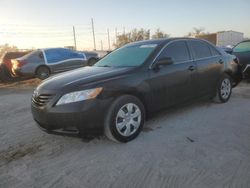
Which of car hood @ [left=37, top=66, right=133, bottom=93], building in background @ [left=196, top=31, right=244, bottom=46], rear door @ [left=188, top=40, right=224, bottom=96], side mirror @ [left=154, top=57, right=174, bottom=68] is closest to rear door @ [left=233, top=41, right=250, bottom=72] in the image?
rear door @ [left=188, top=40, right=224, bottom=96]

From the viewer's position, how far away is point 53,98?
401 centimetres

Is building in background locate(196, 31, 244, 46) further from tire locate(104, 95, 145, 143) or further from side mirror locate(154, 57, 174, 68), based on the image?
tire locate(104, 95, 145, 143)

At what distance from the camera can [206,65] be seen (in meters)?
5.89

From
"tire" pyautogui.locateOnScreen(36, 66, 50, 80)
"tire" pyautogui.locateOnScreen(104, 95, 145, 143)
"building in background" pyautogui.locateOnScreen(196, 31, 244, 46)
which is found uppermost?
"tire" pyautogui.locateOnScreen(104, 95, 145, 143)

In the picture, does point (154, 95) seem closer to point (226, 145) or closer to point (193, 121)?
point (193, 121)

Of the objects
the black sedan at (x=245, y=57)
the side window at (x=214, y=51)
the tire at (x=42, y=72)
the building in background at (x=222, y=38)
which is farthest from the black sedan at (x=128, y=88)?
the building in background at (x=222, y=38)

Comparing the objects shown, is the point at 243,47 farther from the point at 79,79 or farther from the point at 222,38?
the point at 222,38

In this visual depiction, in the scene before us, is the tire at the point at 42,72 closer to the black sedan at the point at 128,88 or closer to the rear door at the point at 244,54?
the black sedan at the point at 128,88

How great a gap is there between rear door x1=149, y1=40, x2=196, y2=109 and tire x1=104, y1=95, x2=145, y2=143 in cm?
48

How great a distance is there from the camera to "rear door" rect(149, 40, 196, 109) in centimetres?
479

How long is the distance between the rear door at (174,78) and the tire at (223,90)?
113cm

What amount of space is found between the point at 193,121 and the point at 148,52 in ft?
4.95

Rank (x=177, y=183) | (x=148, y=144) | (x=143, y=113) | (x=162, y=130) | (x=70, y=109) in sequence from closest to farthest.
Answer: (x=177, y=183) < (x=70, y=109) < (x=148, y=144) < (x=143, y=113) < (x=162, y=130)

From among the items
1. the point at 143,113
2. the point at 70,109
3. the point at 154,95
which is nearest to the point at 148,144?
the point at 143,113
